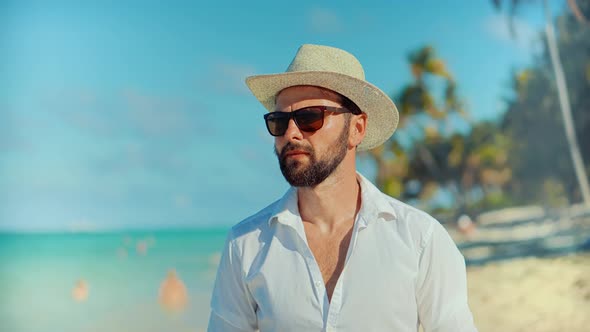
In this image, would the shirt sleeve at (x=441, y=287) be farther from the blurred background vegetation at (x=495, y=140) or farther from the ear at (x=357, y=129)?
the blurred background vegetation at (x=495, y=140)

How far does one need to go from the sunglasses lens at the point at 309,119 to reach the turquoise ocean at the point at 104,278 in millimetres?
14068

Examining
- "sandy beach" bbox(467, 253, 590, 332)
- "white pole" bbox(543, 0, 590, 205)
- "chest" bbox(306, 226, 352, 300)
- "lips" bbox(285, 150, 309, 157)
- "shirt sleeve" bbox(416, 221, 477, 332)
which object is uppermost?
"white pole" bbox(543, 0, 590, 205)

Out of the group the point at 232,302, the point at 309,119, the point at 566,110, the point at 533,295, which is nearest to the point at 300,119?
the point at 309,119

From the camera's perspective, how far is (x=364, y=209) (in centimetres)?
210

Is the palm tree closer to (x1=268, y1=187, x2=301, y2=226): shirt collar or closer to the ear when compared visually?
the ear

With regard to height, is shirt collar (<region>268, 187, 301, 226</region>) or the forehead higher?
the forehead

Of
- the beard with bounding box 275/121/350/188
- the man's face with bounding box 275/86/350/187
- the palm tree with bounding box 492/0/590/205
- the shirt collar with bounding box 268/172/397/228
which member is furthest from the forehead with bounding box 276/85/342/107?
the palm tree with bounding box 492/0/590/205

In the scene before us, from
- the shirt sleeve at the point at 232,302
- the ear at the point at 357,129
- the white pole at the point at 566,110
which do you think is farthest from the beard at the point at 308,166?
the white pole at the point at 566,110

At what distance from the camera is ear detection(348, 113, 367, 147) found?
2.22 m

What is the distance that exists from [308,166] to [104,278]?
80.5 ft

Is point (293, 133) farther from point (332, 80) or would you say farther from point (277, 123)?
point (332, 80)

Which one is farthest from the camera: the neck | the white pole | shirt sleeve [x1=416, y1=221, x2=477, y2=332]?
the white pole

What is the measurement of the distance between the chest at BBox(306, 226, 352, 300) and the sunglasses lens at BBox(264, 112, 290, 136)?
0.90 ft

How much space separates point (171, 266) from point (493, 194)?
10724mm
